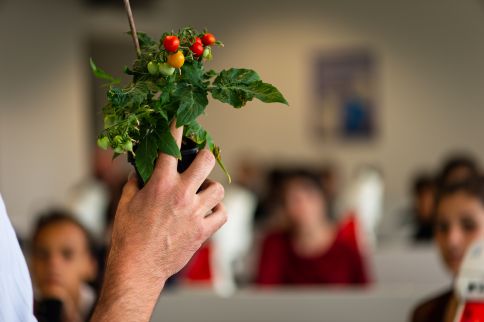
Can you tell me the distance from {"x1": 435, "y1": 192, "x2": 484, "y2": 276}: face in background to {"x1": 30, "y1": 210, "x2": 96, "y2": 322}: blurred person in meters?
1.09

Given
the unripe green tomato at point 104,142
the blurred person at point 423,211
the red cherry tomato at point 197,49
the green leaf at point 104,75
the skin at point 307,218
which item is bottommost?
the blurred person at point 423,211

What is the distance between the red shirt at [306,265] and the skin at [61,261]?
1.46m

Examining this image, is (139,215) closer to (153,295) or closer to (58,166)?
(153,295)

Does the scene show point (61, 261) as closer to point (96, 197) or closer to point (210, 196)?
point (210, 196)

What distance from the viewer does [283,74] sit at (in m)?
12.2

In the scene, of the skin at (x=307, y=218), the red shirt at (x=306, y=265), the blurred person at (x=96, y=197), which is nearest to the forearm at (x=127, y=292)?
the red shirt at (x=306, y=265)

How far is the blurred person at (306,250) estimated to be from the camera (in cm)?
465

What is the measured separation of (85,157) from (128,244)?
964 centimetres

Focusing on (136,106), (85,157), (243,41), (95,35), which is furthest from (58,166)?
(136,106)

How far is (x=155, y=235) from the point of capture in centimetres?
125

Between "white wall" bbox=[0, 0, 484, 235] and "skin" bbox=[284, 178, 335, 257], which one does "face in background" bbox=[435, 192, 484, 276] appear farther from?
"white wall" bbox=[0, 0, 484, 235]

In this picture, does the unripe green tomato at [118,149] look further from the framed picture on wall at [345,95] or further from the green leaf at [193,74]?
the framed picture on wall at [345,95]

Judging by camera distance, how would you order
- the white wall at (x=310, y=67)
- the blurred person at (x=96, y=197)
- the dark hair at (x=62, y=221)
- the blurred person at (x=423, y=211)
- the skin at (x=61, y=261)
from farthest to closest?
the white wall at (x=310, y=67)
the blurred person at (x=96, y=197)
the blurred person at (x=423, y=211)
the dark hair at (x=62, y=221)
the skin at (x=61, y=261)

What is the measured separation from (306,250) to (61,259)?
165 cm
